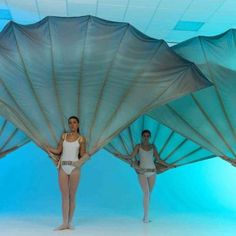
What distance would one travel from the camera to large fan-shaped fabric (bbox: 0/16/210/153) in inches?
216

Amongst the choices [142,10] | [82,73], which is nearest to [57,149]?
[82,73]

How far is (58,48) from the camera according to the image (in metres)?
5.53

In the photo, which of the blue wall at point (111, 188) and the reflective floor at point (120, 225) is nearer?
the reflective floor at point (120, 225)

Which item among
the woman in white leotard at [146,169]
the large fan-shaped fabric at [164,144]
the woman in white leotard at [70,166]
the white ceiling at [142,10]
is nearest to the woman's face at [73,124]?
the woman in white leotard at [70,166]

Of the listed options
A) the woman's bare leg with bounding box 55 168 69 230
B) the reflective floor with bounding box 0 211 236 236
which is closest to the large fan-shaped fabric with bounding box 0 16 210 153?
the woman's bare leg with bounding box 55 168 69 230

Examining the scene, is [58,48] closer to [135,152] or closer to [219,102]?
[135,152]

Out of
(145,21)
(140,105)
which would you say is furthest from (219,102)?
(145,21)

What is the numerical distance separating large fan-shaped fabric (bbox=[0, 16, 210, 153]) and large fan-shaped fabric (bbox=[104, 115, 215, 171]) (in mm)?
1536

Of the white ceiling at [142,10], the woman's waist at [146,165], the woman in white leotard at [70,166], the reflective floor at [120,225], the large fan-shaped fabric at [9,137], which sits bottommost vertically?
the reflective floor at [120,225]

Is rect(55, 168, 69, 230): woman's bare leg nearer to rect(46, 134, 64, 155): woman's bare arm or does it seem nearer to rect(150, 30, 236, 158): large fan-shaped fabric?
rect(46, 134, 64, 155): woman's bare arm

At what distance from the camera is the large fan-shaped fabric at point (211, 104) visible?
19.5 feet

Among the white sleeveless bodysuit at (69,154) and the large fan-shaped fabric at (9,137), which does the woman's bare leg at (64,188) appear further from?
the large fan-shaped fabric at (9,137)

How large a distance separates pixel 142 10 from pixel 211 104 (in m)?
3.35

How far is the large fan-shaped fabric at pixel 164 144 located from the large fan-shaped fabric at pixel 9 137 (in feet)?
4.75
